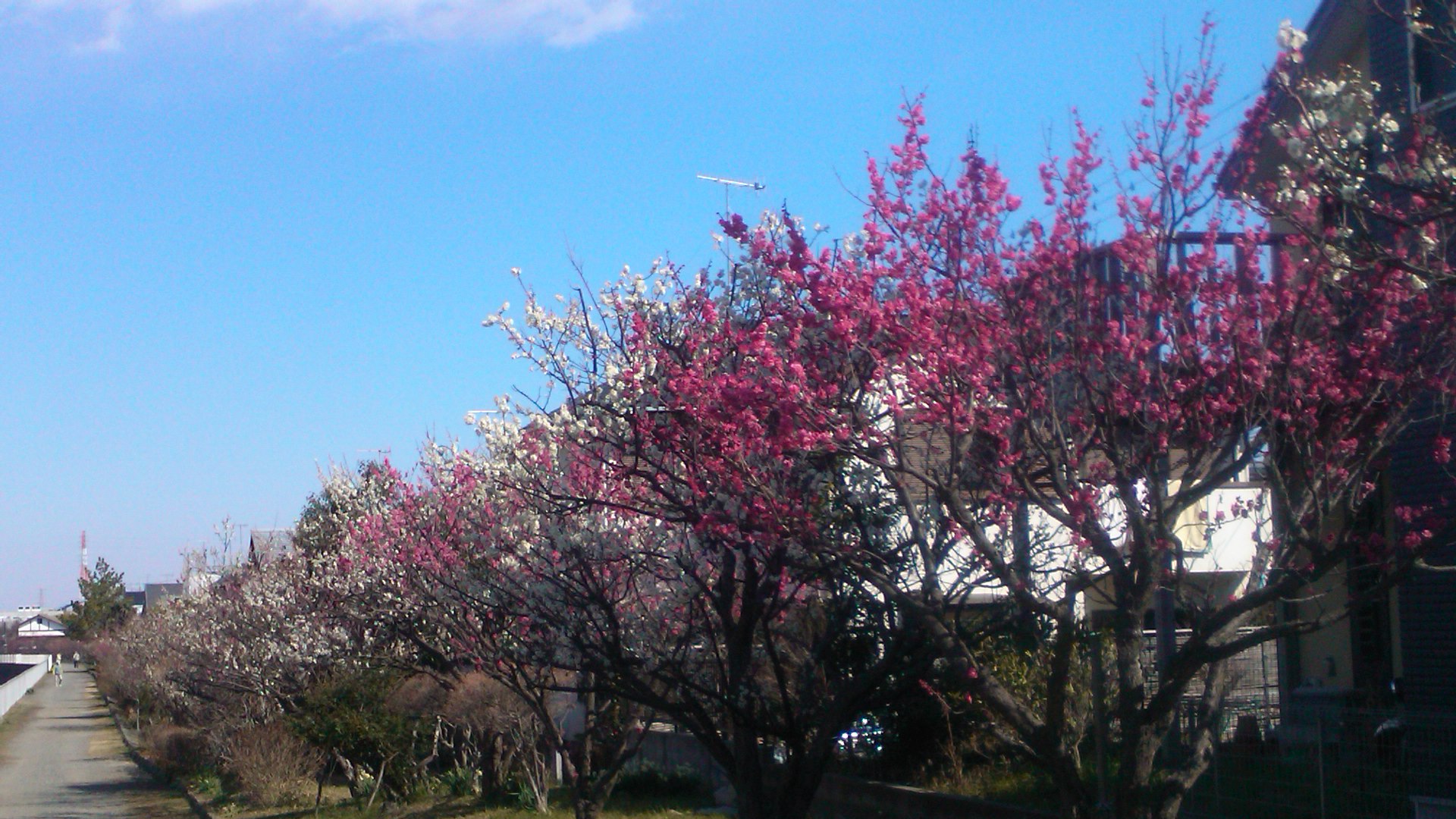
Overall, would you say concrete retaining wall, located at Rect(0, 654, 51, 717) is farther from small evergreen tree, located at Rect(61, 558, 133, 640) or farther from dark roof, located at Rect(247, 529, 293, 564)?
dark roof, located at Rect(247, 529, 293, 564)

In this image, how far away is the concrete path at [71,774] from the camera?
73.3 ft

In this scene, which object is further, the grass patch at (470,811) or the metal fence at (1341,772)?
the grass patch at (470,811)

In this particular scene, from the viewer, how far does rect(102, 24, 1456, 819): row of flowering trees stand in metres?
5.33

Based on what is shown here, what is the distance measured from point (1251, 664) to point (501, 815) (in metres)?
8.14

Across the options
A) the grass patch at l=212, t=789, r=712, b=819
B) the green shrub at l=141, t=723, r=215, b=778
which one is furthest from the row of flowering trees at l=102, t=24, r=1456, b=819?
the green shrub at l=141, t=723, r=215, b=778

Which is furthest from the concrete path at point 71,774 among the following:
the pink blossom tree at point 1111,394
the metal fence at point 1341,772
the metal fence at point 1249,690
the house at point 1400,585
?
the pink blossom tree at point 1111,394

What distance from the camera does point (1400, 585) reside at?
31.3 ft

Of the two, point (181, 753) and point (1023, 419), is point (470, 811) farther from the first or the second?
point (181, 753)

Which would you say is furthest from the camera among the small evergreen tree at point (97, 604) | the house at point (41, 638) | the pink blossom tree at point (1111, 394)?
the house at point (41, 638)

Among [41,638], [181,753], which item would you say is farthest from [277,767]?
[41,638]

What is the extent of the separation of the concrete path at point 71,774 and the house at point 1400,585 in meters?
17.3

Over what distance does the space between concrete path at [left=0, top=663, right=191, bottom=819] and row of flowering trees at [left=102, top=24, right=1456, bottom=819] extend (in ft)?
55.3

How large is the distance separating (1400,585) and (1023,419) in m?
5.65

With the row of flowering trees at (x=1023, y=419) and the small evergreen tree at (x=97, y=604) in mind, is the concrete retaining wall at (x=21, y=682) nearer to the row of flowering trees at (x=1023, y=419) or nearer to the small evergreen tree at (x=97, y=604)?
the small evergreen tree at (x=97, y=604)
